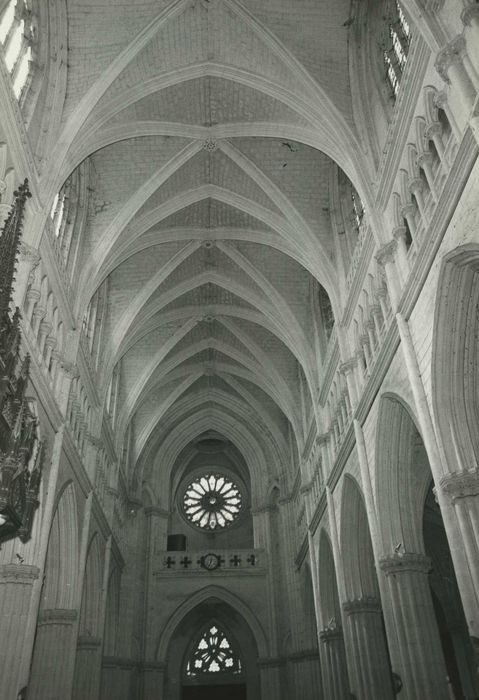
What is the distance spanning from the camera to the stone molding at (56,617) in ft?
52.2

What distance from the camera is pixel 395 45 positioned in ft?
46.0

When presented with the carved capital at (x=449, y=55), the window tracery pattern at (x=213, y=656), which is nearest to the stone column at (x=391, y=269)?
the carved capital at (x=449, y=55)

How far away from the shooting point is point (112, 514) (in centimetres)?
2259

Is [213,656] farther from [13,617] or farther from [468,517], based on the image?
[468,517]

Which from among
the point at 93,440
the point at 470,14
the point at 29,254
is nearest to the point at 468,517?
the point at 470,14

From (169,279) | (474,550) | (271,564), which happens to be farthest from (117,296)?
(474,550)

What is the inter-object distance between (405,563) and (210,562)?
1449 centimetres

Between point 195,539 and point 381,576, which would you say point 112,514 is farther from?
point 381,576

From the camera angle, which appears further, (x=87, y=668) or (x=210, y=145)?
(x=87, y=668)

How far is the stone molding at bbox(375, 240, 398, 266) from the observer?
41.8 feet

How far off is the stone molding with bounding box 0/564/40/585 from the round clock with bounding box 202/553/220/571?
13.4m

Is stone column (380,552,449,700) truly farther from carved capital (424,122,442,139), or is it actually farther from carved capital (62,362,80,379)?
carved capital (62,362,80,379)

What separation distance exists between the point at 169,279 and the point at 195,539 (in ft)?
41.3

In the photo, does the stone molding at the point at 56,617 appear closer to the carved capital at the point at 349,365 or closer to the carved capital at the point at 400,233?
the carved capital at the point at 349,365
